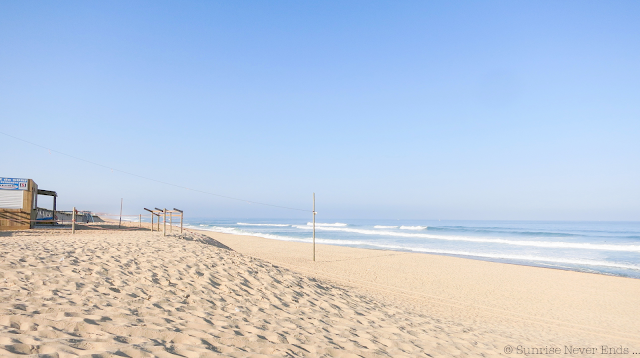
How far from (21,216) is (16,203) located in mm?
772

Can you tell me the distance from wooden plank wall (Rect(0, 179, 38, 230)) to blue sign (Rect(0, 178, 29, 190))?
0.67ft

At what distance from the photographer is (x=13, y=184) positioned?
17.9 meters

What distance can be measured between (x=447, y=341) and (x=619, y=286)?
1303cm

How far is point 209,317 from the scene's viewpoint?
4.67 m

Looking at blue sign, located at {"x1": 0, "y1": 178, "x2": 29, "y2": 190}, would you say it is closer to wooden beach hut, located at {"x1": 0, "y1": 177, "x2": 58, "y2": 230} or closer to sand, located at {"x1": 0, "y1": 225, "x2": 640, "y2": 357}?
wooden beach hut, located at {"x1": 0, "y1": 177, "x2": 58, "y2": 230}

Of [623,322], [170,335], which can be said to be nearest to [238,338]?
[170,335]

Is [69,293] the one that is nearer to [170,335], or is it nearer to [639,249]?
[170,335]

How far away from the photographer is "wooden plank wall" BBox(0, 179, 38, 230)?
17.8 meters

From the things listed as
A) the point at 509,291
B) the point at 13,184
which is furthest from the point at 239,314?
the point at 13,184

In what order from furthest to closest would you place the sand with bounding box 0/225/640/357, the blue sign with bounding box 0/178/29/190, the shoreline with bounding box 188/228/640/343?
1. the blue sign with bounding box 0/178/29/190
2. the shoreline with bounding box 188/228/640/343
3. the sand with bounding box 0/225/640/357

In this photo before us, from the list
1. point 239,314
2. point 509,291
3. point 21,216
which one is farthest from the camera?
point 21,216

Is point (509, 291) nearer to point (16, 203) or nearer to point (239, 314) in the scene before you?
point (239, 314)

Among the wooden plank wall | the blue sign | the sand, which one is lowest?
the sand

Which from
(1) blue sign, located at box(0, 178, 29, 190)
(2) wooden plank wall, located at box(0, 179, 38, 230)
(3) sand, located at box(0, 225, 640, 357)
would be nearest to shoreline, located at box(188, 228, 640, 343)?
(3) sand, located at box(0, 225, 640, 357)
